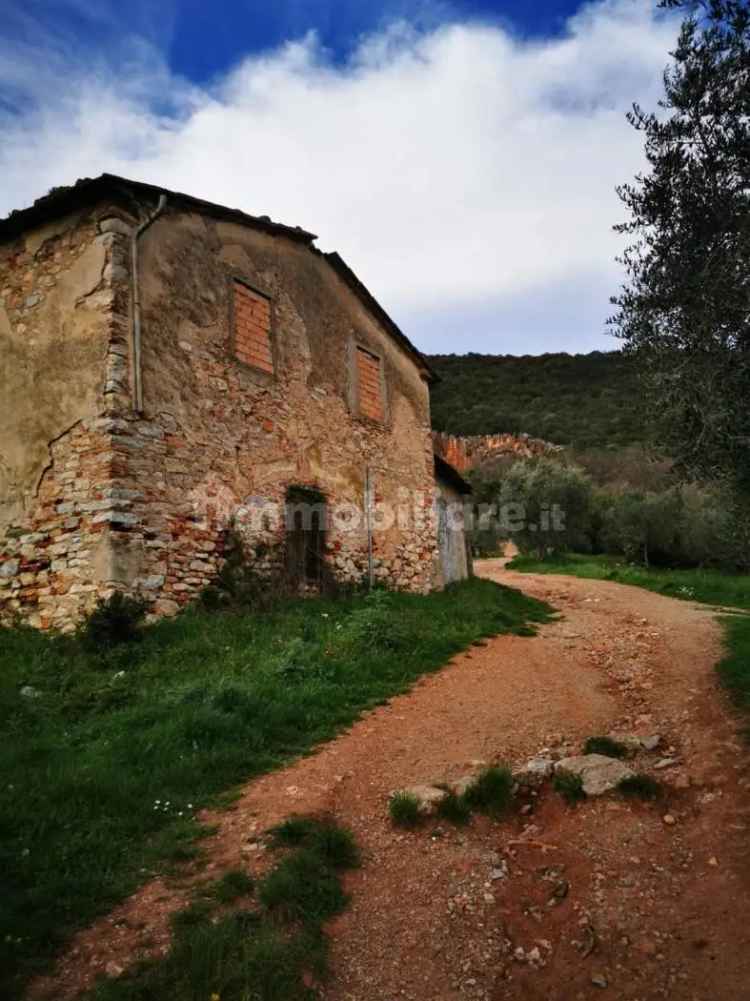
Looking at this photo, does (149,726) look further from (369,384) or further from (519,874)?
(369,384)

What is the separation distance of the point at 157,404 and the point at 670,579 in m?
16.0

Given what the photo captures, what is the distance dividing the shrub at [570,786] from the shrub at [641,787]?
27cm

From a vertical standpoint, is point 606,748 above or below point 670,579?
below

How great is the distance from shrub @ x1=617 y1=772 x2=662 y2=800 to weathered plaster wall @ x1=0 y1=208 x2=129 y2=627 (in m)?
6.53

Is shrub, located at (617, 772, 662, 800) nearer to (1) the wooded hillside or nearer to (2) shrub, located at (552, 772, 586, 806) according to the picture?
(2) shrub, located at (552, 772, 586, 806)

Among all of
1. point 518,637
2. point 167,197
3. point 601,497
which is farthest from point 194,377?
point 601,497

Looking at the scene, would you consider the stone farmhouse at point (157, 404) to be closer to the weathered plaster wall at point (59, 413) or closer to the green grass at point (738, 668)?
the weathered plaster wall at point (59, 413)

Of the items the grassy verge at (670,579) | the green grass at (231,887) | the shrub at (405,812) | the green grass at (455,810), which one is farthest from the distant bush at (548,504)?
the green grass at (231,887)

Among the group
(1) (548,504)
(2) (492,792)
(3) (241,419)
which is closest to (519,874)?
(2) (492,792)

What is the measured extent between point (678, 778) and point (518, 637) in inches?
250

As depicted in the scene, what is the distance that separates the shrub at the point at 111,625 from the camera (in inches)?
315

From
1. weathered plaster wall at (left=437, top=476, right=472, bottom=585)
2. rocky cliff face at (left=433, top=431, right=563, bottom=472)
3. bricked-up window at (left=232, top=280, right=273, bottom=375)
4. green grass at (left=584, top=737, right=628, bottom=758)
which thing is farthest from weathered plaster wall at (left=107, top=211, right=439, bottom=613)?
rocky cliff face at (left=433, top=431, right=563, bottom=472)

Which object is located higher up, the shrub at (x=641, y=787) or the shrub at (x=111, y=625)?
the shrub at (x=111, y=625)

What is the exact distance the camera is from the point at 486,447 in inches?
1703
